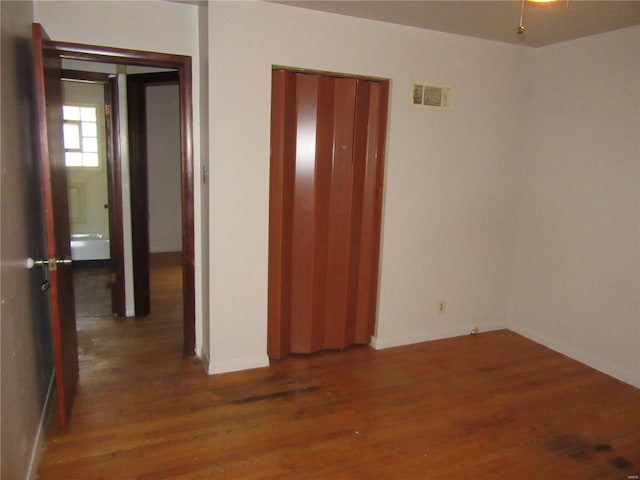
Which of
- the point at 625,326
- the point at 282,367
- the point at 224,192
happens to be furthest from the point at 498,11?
the point at 282,367

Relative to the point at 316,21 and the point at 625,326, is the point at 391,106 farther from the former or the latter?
the point at 625,326

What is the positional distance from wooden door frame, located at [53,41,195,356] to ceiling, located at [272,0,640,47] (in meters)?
0.81

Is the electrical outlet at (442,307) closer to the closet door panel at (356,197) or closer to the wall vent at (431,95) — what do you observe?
the closet door panel at (356,197)

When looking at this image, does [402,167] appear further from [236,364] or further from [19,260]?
[19,260]

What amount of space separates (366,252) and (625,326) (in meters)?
1.86

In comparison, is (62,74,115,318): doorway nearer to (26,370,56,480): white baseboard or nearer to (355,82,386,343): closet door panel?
(26,370,56,480): white baseboard

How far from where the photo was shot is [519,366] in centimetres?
329

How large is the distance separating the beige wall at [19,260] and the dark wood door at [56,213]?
0.29 feet

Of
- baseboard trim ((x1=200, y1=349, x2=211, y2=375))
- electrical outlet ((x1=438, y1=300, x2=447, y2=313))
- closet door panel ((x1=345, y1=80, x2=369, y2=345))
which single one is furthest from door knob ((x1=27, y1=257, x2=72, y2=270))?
electrical outlet ((x1=438, y1=300, x2=447, y2=313))

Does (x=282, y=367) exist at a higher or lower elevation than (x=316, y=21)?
lower

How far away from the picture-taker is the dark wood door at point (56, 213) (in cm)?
209

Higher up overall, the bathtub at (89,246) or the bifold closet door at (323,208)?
the bifold closet door at (323,208)

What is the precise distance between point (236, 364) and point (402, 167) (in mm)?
1847

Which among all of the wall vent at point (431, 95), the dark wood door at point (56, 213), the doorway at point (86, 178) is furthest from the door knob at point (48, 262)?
the doorway at point (86, 178)
